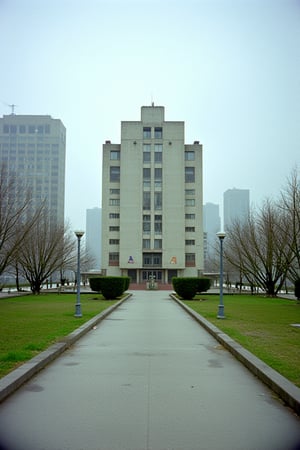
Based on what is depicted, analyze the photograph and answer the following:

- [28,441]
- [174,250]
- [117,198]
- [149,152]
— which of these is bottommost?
[28,441]

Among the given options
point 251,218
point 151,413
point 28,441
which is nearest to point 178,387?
point 151,413

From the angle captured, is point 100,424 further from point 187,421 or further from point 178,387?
point 178,387

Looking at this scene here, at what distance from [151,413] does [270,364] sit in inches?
125

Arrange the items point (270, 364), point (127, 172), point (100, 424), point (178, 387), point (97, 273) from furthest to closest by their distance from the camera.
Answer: point (127, 172), point (97, 273), point (270, 364), point (178, 387), point (100, 424)

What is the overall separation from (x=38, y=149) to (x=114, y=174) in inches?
3509

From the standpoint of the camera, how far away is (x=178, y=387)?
675 cm

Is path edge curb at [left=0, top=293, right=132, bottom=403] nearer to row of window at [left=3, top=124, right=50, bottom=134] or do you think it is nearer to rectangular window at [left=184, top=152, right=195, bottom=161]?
rectangular window at [left=184, top=152, right=195, bottom=161]

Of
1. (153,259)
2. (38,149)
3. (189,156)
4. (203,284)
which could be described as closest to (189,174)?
(189,156)

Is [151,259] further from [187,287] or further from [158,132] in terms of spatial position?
[187,287]

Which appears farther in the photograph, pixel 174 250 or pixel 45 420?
pixel 174 250

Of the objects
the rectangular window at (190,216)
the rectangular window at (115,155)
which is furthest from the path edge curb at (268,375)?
the rectangular window at (115,155)

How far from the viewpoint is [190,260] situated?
72.1 m

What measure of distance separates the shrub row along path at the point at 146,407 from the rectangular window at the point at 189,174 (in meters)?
65.0

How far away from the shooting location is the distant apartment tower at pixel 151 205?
71.2 m
